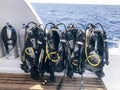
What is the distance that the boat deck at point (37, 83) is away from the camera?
2.16 metres

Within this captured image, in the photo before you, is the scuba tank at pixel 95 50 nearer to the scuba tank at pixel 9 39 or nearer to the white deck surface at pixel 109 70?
the white deck surface at pixel 109 70

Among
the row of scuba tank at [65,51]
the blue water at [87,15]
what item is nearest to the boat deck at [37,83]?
the row of scuba tank at [65,51]

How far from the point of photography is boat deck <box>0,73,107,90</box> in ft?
7.07

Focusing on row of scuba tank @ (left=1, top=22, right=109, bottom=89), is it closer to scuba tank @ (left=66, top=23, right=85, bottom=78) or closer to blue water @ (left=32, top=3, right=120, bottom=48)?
scuba tank @ (left=66, top=23, right=85, bottom=78)

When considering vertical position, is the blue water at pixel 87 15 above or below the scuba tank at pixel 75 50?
above

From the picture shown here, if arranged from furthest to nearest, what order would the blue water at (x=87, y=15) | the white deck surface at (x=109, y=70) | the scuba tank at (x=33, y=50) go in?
the blue water at (x=87, y=15), the white deck surface at (x=109, y=70), the scuba tank at (x=33, y=50)

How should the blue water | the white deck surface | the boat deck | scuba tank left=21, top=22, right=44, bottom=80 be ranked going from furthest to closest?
the blue water → the white deck surface → scuba tank left=21, top=22, right=44, bottom=80 → the boat deck

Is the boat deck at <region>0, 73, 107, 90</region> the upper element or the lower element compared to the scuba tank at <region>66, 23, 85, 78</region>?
lower

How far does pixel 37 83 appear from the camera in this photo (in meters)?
2.26

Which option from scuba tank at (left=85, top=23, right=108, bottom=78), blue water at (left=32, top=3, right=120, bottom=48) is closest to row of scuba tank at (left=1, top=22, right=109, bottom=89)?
scuba tank at (left=85, top=23, right=108, bottom=78)

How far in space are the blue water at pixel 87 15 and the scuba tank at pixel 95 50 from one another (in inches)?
22.2

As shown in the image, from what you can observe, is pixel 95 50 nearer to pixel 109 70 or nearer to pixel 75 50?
pixel 75 50

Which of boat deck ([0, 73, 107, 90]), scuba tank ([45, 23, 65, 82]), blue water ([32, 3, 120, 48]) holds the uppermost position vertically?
blue water ([32, 3, 120, 48])

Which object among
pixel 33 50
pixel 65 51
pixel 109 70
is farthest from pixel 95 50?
pixel 33 50
